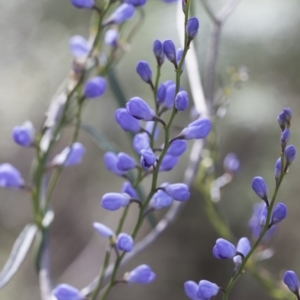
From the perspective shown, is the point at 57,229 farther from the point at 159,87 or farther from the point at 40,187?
the point at 159,87

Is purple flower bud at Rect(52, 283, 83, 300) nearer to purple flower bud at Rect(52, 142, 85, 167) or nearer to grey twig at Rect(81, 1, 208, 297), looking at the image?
grey twig at Rect(81, 1, 208, 297)

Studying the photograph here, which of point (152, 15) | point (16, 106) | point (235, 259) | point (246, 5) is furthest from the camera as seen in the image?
point (16, 106)

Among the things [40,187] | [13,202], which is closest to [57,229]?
[13,202]

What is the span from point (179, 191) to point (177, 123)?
155cm

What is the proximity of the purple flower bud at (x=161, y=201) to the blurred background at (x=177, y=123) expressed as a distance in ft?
3.65

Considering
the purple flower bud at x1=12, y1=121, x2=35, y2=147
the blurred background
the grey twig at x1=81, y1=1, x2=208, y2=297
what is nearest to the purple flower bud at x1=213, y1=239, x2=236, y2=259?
the grey twig at x1=81, y1=1, x2=208, y2=297

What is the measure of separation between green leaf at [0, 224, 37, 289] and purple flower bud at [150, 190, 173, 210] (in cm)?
18

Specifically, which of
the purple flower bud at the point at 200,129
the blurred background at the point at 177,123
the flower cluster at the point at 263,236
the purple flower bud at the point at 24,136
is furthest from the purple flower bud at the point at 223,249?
the blurred background at the point at 177,123

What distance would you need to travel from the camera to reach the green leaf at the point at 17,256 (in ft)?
2.09

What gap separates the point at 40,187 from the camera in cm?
73

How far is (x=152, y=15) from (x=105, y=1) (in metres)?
1.41

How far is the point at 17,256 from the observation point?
2.28 ft

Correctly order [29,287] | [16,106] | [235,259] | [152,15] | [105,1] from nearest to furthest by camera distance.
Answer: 1. [235,259]
2. [105,1]
3. [152,15]
4. [29,287]
5. [16,106]

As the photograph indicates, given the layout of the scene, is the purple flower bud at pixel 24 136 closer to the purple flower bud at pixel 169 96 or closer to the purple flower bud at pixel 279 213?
the purple flower bud at pixel 169 96
